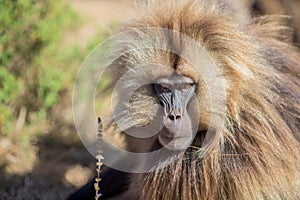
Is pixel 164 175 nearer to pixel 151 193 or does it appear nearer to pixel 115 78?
pixel 151 193

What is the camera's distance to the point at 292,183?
12.9 ft

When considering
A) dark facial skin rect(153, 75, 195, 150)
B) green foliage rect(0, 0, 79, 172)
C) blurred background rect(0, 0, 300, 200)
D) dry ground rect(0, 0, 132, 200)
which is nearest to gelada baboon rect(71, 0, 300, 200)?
dark facial skin rect(153, 75, 195, 150)

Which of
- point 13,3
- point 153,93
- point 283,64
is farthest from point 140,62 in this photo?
point 13,3

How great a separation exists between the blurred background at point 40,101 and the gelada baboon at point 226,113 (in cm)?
122

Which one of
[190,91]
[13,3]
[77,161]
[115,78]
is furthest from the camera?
[77,161]

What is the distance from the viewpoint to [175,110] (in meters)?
3.58

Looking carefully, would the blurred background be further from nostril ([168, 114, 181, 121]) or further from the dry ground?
nostril ([168, 114, 181, 121])

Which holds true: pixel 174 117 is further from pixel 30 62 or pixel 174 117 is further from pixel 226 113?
pixel 30 62

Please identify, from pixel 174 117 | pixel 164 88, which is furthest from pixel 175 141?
pixel 164 88

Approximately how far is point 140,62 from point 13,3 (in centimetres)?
157

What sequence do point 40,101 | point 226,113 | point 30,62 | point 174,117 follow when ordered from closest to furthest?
point 174,117
point 226,113
point 30,62
point 40,101

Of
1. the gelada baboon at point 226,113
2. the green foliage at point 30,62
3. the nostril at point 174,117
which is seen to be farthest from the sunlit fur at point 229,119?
the green foliage at point 30,62

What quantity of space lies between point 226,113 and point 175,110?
0.30 m

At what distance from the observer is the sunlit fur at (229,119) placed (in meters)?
3.73
